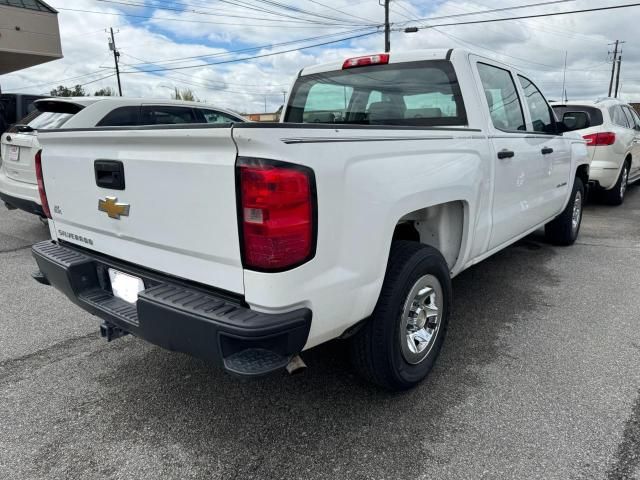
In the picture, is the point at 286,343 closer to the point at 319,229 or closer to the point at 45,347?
the point at 319,229

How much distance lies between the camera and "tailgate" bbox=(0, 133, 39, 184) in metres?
5.56

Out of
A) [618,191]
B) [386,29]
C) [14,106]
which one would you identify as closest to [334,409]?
[618,191]

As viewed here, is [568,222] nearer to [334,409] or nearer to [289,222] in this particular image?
[334,409]

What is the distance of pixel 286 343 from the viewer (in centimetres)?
189

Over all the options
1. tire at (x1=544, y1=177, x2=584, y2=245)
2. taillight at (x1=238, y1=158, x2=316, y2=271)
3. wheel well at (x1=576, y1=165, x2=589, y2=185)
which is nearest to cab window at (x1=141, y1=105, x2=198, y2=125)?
taillight at (x1=238, y1=158, x2=316, y2=271)

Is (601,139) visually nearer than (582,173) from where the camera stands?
No

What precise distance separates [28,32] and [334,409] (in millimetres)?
26823

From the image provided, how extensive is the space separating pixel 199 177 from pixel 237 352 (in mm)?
699

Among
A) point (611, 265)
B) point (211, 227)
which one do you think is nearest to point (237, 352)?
point (211, 227)

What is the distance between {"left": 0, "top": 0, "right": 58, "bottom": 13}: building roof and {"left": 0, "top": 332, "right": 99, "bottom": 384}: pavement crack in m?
25.4

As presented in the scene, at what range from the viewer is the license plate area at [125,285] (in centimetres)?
237

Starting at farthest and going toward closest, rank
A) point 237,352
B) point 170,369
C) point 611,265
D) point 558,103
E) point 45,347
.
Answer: point 558,103
point 611,265
point 45,347
point 170,369
point 237,352

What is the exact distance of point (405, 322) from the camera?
252 centimetres

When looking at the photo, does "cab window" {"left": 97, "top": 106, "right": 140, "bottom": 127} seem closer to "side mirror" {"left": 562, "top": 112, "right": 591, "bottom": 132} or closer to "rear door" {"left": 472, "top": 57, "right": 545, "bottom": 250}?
"rear door" {"left": 472, "top": 57, "right": 545, "bottom": 250}
